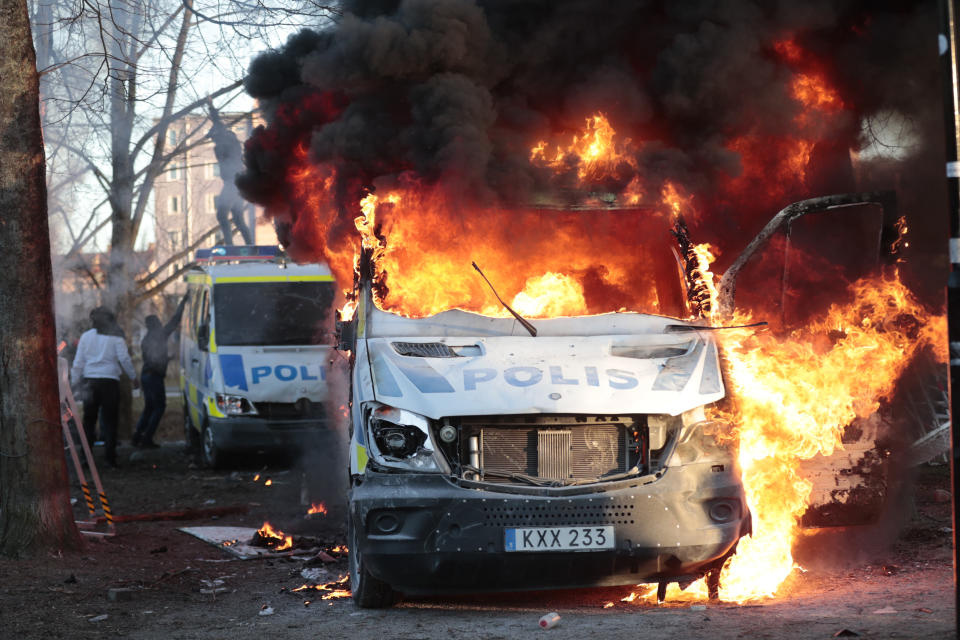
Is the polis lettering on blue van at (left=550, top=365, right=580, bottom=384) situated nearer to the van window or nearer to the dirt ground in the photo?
the dirt ground

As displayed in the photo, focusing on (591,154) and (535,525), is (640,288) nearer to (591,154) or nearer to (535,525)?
(591,154)

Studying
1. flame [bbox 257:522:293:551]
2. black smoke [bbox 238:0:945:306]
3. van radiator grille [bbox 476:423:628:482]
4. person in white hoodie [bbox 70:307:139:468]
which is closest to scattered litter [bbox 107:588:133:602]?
flame [bbox 257:522:293:551]

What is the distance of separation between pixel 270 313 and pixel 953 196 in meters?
10.2

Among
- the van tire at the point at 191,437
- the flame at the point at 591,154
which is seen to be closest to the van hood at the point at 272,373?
the van tire at the point at 191,437

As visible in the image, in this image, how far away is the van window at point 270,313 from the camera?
1373 centimetres

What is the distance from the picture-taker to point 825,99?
30.3 feet

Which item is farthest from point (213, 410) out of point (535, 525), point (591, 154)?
point (535, 525)

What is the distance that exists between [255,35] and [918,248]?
6.17 m

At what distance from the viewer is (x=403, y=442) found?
5.82 meters

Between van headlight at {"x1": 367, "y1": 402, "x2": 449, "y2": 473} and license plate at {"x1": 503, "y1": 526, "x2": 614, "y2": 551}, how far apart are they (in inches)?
19.3

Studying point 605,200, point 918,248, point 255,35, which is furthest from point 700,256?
point 255,35

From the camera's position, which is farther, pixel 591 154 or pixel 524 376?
pixel 591 154

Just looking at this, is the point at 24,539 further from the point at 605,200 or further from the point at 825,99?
the point at 825,99

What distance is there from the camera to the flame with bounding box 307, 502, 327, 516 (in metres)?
10.5
